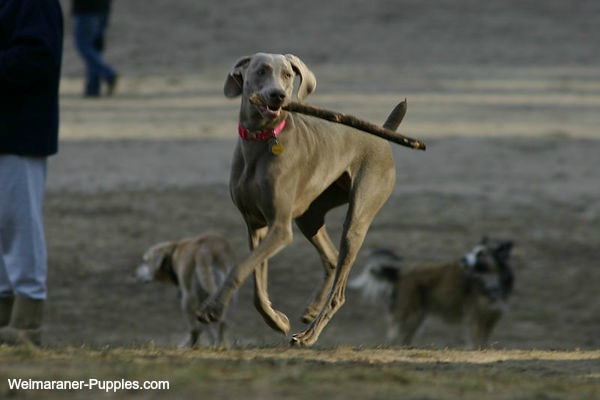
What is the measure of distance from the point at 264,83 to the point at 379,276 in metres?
5.67

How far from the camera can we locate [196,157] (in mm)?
17203

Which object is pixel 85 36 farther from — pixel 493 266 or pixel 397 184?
pixel 493 266

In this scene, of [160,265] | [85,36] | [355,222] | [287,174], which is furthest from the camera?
[85,36]

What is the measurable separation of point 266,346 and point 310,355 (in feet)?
1.57

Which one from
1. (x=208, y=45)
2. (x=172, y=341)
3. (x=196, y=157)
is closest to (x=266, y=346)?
(x=172, y=341)

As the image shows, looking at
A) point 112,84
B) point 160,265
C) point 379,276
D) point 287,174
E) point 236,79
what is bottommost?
point 112,84

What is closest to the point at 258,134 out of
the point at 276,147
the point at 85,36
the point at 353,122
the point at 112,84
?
the point at 276,147

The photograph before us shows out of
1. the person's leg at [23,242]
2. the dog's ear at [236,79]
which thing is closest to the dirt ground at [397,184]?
the person's leg at [23,242]

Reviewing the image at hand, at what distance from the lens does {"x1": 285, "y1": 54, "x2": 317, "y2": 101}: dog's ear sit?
23.8ft

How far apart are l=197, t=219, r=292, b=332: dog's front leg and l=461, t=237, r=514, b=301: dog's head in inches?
207

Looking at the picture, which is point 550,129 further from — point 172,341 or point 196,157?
point 172,341

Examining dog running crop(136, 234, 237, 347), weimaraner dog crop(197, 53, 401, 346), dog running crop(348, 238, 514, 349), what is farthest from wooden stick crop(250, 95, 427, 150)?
dog running crop(348, 238, 514, 349)

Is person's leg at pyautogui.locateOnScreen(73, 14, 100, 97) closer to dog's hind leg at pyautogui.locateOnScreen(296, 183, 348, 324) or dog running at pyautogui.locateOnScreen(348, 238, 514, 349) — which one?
dog running at pyautogui.locateOnScreen(348, 238, 514, 349)

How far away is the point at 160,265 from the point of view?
37.9 ft
